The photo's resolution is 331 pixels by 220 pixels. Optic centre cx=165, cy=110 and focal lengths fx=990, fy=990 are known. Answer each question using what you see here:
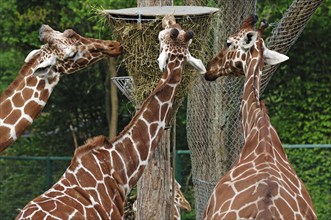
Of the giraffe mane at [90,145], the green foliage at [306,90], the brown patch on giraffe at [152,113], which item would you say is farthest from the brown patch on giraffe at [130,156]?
the green foliage at [306,90]

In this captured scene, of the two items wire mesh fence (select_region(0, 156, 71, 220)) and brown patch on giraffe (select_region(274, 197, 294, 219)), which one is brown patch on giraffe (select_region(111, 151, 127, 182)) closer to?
brown patch on giraffe (select_region(274, 197, 294, 219))

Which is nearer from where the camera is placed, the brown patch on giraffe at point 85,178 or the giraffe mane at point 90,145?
the brown patch on giraffe at point 85,178

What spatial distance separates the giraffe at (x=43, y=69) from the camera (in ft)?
25.1

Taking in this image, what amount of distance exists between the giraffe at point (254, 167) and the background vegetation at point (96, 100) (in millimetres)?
4719

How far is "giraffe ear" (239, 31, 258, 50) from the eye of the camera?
7.49 metres

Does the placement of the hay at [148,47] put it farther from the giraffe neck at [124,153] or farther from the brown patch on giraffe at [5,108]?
the brown patch on giraffe at [5,108]

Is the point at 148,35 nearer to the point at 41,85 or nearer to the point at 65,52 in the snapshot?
the point at 65,52

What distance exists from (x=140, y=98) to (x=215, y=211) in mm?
1871

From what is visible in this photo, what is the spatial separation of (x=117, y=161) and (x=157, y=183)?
4.81 feet

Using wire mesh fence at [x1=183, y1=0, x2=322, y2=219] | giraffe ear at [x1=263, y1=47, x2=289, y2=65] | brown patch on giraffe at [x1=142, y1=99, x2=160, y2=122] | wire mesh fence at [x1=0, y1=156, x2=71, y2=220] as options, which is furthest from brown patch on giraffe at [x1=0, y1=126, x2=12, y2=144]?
wire mesh fence at [x1=0, y1=156, x2=71, y2=220]

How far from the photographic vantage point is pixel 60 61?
25.2 feet

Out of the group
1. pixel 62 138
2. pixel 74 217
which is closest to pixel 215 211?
pixel 74 217

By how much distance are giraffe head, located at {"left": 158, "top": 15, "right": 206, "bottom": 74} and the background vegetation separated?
4981 mm

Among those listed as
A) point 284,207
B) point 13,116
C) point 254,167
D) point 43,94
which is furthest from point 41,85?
point 284,207
